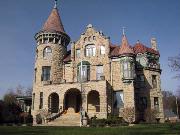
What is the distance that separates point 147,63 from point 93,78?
348 inches

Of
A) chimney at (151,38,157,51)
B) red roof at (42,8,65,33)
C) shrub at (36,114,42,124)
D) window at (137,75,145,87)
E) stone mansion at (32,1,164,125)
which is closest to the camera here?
shrub at (36,114,42,124)

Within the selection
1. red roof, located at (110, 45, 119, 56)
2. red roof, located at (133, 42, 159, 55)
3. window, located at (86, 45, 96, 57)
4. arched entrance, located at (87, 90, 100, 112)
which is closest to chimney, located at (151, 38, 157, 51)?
red roof, located at (133, 42, 159, 55)

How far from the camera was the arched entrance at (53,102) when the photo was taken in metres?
42.5

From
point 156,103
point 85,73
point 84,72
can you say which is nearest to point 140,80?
point 156,103

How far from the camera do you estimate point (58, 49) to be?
1828 inches

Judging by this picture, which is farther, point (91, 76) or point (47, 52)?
point (47, 52)

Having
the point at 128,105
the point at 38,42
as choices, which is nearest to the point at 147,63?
the point at 128,105

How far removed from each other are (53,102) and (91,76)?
707 centimetres

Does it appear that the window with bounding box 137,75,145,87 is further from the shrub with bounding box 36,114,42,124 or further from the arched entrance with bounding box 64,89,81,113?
the shrub with bounding box 36,114,42,124

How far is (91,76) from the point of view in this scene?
44344mm

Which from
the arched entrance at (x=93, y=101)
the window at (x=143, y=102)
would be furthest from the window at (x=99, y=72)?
the window at (x=143, y=102)

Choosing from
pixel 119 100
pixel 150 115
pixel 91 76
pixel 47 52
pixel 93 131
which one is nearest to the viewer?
pixel 93 131

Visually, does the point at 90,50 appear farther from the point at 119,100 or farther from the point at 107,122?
the point at 107,122

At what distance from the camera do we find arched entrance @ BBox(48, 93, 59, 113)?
4247cm
